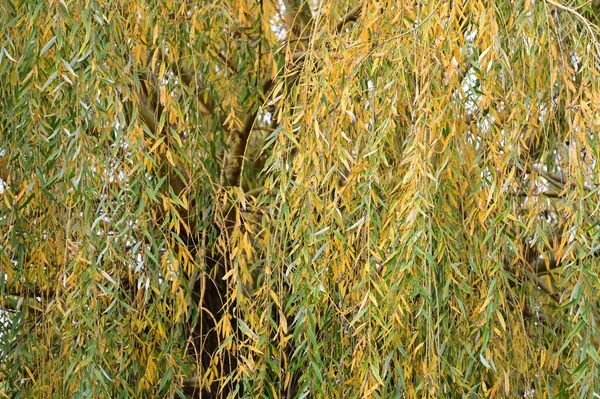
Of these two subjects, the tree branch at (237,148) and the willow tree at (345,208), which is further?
the tree branch at (237,148)

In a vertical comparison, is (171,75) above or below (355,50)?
below

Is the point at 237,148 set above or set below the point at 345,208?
below

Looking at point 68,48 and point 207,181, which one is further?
point 207,181

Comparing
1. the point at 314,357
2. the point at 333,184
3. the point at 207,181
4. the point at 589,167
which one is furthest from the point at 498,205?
the point at 207,181

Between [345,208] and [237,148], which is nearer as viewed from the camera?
[345,208]

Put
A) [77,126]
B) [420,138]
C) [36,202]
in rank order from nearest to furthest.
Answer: [420,138] → [77,126] → [36,202]

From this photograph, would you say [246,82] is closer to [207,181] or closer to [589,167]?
[207,181]

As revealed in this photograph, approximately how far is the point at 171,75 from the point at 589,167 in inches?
43.2

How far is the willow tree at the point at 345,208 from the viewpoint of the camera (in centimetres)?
204

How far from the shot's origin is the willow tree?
2.04 meters

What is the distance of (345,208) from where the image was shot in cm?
224

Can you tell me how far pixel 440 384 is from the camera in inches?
82.0

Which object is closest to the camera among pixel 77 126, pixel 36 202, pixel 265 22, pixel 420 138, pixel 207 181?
pixel 420 138

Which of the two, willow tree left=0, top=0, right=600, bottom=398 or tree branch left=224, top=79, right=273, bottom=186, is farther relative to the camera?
tree branch left=224, top=79, right=273, bottom=186
